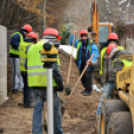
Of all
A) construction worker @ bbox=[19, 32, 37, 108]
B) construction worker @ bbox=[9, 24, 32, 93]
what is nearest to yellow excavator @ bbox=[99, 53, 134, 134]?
construction worker @ bbox=[19, 32, 37, 108]

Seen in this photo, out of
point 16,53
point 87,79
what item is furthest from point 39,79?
point 87,79

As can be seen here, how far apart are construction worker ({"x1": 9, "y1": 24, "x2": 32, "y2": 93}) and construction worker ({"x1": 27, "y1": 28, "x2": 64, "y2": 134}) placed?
2.66 metres

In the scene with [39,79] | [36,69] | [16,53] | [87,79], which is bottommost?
[87,79]

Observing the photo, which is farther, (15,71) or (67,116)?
(15,71)

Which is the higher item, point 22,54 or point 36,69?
point 22,54

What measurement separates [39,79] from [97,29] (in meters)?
8.74

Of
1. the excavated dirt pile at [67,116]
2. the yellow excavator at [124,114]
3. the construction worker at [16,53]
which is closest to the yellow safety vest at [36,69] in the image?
the yellow excavator at [124,114]

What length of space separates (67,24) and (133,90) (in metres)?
6.27

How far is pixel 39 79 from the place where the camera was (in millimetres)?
3248

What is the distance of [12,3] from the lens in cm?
905

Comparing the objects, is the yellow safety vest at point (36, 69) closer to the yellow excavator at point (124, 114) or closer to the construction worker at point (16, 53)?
the yellow excavator at point (124, 114)

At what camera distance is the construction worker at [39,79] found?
10.6ft

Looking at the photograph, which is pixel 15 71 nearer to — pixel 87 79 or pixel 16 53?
pixel 16 53

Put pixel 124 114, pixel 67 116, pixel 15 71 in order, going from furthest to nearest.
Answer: pixel 15 71 < pixel 67 116 < pixel 124 114
